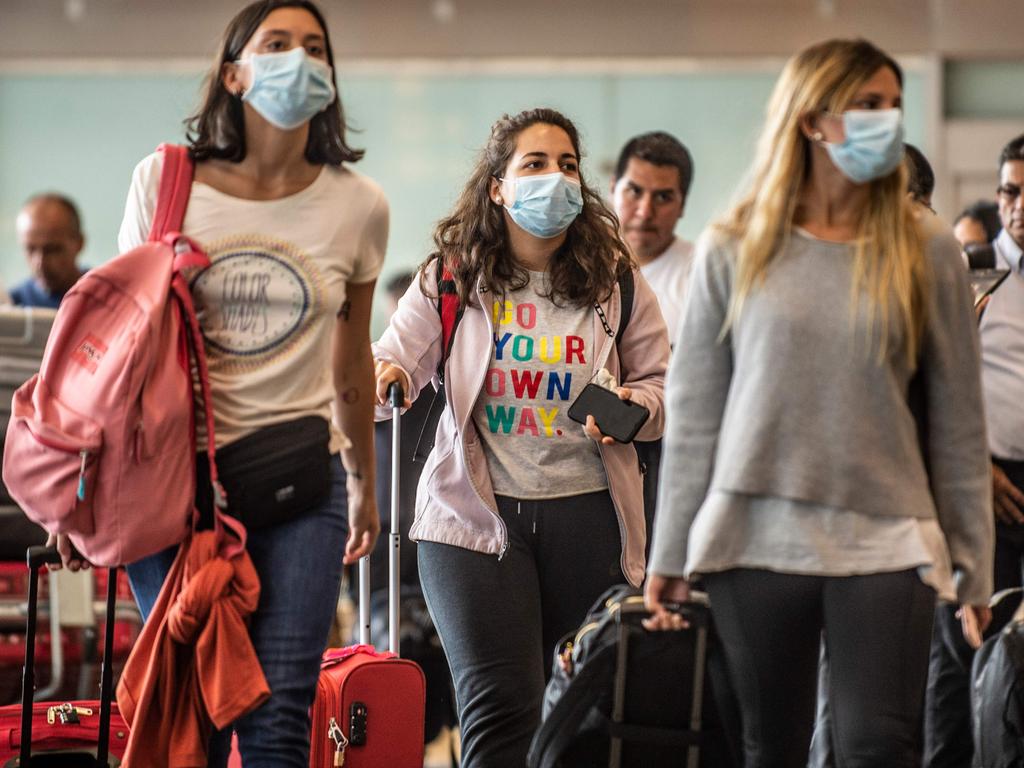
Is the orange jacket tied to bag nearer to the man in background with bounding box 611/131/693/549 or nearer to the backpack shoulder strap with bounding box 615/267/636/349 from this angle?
the backpack shoulder strap with bounding box 615/267/636/349

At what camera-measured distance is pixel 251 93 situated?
2.96 metres

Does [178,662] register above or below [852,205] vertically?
below

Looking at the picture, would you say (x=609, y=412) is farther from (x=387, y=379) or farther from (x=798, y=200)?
(x=798, y=200)

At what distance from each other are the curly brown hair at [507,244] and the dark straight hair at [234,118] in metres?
0.76

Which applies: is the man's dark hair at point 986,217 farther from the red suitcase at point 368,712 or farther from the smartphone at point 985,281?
the red suitcase at point 368,712

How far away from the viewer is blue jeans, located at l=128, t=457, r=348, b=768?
289cm

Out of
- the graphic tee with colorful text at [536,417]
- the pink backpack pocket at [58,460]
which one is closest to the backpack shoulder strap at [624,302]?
the graphic tee with colorful text at [536,417]

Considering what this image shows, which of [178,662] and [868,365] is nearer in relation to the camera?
[868,365]

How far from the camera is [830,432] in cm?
268

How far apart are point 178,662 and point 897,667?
1.28 metres

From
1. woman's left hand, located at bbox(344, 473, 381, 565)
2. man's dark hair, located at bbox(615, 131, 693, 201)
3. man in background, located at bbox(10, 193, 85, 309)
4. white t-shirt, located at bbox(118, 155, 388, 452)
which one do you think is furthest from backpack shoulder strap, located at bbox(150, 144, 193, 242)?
man in background, located at bbox(10, 193, 85, 309)

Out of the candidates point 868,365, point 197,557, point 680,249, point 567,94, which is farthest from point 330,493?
point 567,94

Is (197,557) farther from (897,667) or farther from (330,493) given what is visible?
(897,667)

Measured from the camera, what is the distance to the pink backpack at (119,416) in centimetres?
277
